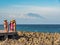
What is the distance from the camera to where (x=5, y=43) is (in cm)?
2559

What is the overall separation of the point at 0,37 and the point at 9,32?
904 mm

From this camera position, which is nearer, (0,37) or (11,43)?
(11,43)

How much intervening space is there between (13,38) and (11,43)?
2.50 metres

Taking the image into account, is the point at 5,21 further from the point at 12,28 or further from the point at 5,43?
the point at 5,43

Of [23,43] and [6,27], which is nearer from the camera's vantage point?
[23,43]

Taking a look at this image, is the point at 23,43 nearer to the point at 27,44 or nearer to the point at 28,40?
the point at 27,44

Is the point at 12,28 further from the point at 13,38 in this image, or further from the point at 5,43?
the point at 5,43

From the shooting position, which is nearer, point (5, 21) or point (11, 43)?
point (11, 43)

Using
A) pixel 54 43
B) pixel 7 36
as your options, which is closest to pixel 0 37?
pixel 7 36

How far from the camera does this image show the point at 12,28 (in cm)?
2866

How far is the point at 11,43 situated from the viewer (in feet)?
85.0

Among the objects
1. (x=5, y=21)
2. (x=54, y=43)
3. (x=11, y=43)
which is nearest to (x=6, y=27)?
(x=5, y=21)

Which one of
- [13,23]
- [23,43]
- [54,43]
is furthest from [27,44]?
[13,23]

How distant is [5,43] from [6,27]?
293cm
